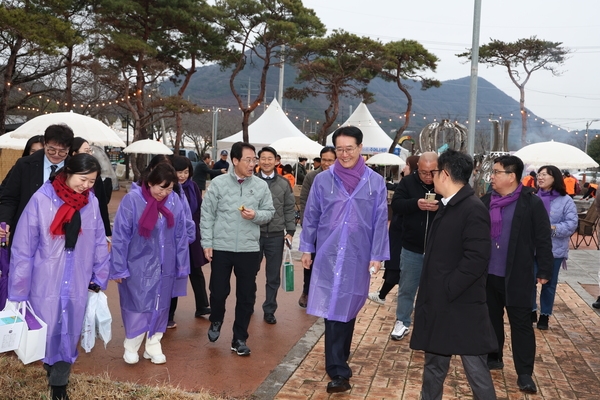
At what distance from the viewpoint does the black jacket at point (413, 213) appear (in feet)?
19.4

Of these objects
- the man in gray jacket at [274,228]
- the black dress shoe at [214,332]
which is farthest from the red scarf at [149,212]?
the man in gray jacket at [274,228]

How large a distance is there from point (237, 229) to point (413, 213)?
168 centimetres

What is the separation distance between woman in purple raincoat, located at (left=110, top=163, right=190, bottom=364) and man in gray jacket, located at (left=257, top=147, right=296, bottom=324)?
5.11 feet

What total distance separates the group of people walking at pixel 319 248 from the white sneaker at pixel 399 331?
0.01 m

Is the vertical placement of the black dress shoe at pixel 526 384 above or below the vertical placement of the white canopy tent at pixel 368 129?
below

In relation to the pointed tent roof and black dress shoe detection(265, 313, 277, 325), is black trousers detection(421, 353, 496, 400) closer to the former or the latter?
black dress shoe detection(265, 313, 277, 325)

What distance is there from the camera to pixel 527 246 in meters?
4.99

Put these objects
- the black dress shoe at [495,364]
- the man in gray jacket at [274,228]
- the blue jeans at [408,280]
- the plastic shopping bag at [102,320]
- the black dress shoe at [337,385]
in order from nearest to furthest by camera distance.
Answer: the plastic shopping bag at [102,320] → the black dress shoe at [337,385] → the black dress shoe at [495,364] → the blue jeans at [408,280] → the man in gray jacket at [274,228]

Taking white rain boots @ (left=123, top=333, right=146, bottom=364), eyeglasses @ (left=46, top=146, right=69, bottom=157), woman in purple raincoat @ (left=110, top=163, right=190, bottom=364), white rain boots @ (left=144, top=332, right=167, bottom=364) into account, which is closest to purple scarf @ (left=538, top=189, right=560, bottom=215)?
woman in purple raincoat @ (left=110, top=163, right=190, bottom=364)

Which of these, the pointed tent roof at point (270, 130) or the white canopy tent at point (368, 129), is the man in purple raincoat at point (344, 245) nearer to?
the pointed tent roof at point (270, 130)

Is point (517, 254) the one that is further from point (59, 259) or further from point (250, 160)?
point (59, 259)

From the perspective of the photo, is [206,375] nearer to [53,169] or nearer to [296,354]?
[296,354]

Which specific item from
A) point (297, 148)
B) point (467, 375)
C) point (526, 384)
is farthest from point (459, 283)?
point (297, 148)

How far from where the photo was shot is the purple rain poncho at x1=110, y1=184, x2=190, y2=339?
4918 millimetres
